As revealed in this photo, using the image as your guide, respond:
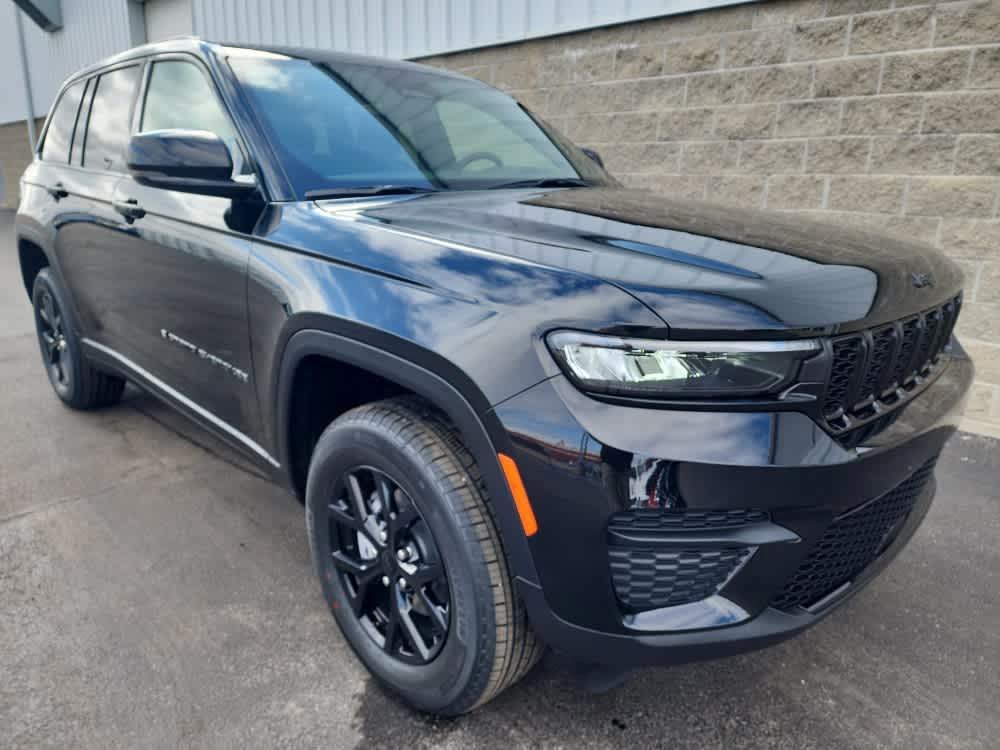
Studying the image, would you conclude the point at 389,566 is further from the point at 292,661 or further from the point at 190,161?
the point at 190,161

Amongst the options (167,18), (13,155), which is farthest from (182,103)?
(13,155)

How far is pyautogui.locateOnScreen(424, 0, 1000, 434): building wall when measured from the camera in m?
3.85

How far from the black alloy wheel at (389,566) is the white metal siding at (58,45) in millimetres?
12895

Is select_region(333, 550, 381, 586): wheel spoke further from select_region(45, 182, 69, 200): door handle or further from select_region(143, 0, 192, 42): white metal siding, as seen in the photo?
select_region(143, 0, 192, 42): white metal siding

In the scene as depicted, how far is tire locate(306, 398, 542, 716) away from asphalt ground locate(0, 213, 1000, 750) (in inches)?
6.4

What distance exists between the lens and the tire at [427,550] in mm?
1527

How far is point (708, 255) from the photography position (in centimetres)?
157

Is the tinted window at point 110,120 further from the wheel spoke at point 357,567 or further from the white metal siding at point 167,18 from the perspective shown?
the white metal siding at point 167,18

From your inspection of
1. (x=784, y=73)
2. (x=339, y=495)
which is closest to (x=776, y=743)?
(x=339, y=495)

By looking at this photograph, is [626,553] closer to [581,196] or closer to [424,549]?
[424,549]

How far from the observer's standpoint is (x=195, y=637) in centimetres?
211

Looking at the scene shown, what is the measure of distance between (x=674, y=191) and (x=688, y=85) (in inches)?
28.2

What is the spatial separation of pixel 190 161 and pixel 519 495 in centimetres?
145

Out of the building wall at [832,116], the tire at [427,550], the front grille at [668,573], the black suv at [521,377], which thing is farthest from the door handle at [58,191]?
the building wall at [832,116]
